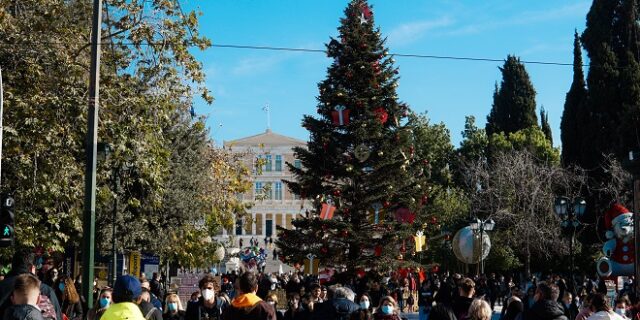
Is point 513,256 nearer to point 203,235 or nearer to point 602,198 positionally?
point 602,198

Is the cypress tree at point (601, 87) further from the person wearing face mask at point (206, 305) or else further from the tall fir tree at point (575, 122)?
the person wearing face mask at point (206, 305)

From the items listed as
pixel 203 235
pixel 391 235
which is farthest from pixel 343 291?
pixel 203 235

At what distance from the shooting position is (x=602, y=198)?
141 ft

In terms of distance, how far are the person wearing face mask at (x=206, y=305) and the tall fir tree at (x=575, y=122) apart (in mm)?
36932

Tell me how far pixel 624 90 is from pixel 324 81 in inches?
738

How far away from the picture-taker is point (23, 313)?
6.22 m

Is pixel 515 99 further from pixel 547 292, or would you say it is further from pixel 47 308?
pixel 47 308

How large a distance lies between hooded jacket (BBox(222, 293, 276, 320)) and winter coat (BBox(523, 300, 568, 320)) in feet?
9.35

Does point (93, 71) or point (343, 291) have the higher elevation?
point (93, 71)

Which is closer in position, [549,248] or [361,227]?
[361,227]

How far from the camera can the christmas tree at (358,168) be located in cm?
3100

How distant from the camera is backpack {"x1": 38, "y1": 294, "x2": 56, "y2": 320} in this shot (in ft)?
27.3

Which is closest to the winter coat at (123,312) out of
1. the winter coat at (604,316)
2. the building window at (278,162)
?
the winter coat at (604,316)

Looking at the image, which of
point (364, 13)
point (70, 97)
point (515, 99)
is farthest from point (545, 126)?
point (70, 97)
